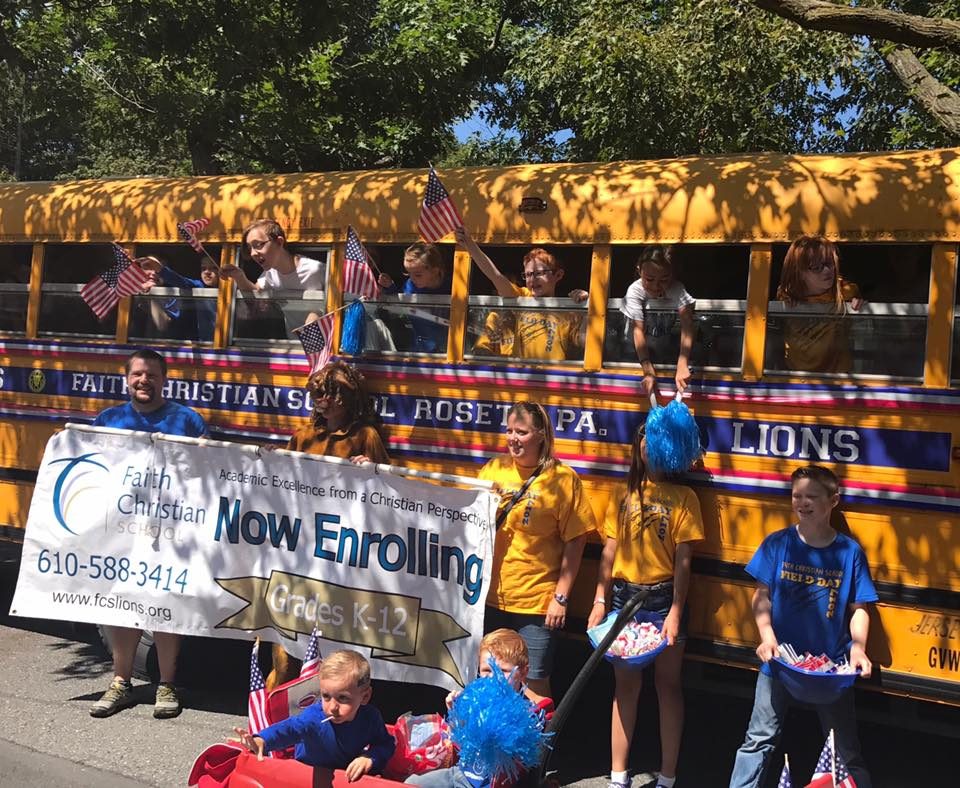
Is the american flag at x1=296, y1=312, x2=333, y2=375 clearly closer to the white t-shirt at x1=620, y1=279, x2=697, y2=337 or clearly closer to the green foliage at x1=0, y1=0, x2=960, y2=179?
the white t-shirt at x1=620, y1=279, x2=697, y2=337

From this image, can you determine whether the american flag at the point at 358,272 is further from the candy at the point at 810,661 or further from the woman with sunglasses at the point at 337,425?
the candy at the point at 810,661

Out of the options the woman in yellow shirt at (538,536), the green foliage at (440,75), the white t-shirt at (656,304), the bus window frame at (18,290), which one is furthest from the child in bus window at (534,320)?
the green foliage at (440,75)

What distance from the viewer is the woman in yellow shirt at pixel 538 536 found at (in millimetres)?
4895

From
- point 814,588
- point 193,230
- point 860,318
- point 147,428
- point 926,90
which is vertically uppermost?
point 926,90

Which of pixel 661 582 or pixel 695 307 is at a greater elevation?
pixel 695 307

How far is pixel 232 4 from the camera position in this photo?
9.67 metres

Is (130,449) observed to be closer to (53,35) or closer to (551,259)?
(551,259)

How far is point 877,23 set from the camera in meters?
5.73

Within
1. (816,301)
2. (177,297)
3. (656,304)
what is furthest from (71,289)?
(816,301)

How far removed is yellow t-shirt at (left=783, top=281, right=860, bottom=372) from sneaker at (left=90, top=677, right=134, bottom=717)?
368 cm

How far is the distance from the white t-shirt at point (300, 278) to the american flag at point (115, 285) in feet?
2.81

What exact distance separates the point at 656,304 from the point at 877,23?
2.03 metres

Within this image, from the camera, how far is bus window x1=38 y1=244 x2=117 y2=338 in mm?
6785

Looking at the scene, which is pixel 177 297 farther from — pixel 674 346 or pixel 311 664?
pixel 674 346
